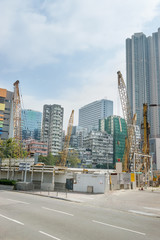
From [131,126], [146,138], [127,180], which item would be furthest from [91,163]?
[127,180]

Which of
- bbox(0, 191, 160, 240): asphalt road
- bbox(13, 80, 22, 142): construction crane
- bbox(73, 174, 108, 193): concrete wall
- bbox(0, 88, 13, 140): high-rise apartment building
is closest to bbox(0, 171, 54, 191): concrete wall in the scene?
bbox(73, 174, 108, 193): concrete wall

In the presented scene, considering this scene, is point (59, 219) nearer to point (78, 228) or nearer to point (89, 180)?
point (78, 228)

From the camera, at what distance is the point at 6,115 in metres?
151

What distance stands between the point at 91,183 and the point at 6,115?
12650 cm

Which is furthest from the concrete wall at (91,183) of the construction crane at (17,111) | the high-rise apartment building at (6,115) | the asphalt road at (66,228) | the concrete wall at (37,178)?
the high-rise apartment building at (6,115)

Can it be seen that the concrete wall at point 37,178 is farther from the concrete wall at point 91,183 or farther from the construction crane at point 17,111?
the construction crane at point 17,111

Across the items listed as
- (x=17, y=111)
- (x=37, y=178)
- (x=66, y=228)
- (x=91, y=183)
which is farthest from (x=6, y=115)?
(x=66, y=228)

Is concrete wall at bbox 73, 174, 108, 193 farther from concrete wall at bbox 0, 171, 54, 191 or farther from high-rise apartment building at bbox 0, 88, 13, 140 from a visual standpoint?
high-rise apartment building at bbox 0, 88, 13, 140

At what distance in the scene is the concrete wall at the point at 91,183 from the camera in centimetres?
3488

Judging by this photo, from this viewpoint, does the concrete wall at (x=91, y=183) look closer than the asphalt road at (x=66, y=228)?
No

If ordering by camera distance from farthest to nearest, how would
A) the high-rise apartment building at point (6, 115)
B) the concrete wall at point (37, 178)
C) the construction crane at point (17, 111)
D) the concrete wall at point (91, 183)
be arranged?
the high-rise apartment building at point (6, 115)
the construction crane at point (17, 111)
the concrete wall at point (37, 178)
the concrete wall at point (91, 183)

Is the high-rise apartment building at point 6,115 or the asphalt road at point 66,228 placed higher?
the high-rise apartment building at point 6,115

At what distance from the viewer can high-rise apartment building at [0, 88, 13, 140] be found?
5728 inches

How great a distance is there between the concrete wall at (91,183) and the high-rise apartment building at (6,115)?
11658cm
